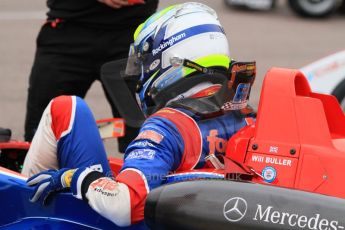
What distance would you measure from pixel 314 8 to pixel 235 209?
9438 mm

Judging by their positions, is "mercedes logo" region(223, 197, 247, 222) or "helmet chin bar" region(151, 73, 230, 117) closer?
"mercedes logo" region(223, 197, 247, 222)

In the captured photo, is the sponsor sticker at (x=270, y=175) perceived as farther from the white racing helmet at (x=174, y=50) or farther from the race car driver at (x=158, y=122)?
the white racing helmet at (x=174, y=50)

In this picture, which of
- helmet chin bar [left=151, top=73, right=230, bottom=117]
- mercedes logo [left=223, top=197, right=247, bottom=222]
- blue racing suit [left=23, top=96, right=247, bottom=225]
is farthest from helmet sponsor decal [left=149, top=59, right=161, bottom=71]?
mercedes logo [left=223, top=197, right=247, bottom=222]

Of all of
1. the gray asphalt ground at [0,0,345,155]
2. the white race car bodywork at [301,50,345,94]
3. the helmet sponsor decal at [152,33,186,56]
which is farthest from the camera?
the gray asphalt ground at [0,0,345,155]

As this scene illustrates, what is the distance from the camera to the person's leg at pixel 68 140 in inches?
155

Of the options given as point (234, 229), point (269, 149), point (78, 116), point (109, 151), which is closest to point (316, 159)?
point (269, 149)

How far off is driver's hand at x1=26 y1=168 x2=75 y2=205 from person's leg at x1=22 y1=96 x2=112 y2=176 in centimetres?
34

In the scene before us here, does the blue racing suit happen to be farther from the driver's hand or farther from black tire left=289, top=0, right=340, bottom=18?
black tire left=289, top=0, right=340, bottom=18

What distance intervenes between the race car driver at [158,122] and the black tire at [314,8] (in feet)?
27.1

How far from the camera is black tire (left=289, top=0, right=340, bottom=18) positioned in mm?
12078

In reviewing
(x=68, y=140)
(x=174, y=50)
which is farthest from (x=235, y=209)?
(x=68, y=140)

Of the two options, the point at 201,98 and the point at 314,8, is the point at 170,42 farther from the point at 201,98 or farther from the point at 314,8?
the point at 314,8

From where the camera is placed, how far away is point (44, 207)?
11.8 ft

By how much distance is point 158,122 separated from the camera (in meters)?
3.60
